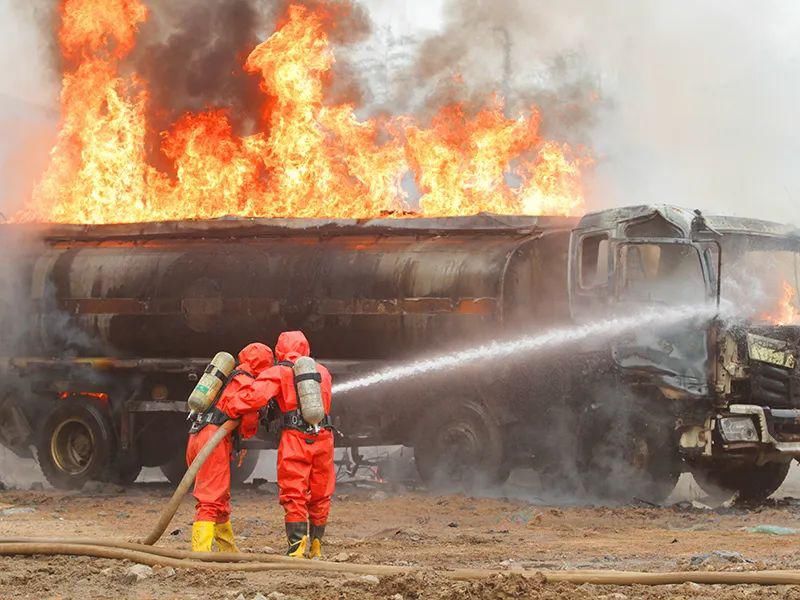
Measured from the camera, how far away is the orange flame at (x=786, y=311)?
561 inches

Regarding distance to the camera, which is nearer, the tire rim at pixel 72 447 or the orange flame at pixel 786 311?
the orange flame at pixel 786 311

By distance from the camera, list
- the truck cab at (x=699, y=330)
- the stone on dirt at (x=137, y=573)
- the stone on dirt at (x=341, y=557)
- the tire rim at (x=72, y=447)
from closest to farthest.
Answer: the stone on dirt at (x=137, y=573)
the stone on dirt at (x=341, y=557)
the truck cab at (x=699, y=330)
the tire rim at (x=72, y=447)

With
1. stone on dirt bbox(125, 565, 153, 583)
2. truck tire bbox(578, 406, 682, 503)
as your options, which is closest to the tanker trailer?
truck tire bbox(578, 406, 682, 503)

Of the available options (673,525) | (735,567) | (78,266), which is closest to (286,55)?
(78,266)

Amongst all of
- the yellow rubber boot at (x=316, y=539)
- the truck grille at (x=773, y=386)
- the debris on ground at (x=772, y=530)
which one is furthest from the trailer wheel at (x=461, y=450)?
the yellow rubber boot at (x=316, y=539)

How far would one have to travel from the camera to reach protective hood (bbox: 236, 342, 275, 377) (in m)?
9.80

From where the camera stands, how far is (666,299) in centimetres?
1418

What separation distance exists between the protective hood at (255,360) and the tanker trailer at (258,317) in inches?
211

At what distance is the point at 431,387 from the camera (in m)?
15.4

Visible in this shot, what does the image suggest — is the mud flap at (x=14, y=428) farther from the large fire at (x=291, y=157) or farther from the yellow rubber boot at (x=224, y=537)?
the yellow rubber boot at (x=224, y=537)

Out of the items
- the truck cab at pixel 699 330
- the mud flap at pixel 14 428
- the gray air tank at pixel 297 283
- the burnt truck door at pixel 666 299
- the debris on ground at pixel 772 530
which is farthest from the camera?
the mud flap at pixel 14 428

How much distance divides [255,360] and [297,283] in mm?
6187

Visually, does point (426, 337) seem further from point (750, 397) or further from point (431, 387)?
point (750, 397)

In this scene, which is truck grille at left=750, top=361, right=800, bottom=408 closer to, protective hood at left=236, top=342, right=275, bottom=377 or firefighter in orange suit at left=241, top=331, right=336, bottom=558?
firefighter in orange suit at left=241, top=331, right=336, bottom=558
